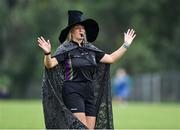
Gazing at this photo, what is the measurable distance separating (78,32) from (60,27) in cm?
5734

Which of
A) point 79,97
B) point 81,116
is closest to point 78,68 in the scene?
point 79,97

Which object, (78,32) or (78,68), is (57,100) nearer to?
(78,68)

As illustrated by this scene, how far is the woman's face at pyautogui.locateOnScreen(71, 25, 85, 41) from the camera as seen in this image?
42.2ft

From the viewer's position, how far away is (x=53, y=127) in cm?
1273

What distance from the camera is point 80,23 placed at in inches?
506

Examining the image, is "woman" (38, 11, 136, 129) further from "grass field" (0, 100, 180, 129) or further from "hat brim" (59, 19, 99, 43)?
"grass field" (0, 100, 180, 129)

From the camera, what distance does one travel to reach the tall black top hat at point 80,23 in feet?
42.1

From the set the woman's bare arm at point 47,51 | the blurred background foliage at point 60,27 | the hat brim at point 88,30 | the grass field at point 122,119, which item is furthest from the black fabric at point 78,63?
the blurred background foliage at point 60,27

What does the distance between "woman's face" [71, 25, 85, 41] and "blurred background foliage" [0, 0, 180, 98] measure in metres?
56.5

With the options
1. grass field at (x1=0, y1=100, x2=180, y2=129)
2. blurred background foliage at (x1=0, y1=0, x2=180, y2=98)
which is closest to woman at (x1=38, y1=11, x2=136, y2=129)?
grass field at (x1=0, y1=100, x2=180, y2=129)

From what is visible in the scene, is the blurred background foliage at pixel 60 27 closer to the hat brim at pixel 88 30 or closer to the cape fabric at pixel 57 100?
the hat brim at pixel 88 30

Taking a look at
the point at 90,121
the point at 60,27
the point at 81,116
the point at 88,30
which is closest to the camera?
the point at 81,116

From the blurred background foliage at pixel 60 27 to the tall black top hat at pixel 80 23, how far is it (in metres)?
56.3

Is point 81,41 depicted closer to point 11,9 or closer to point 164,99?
point 164,99
